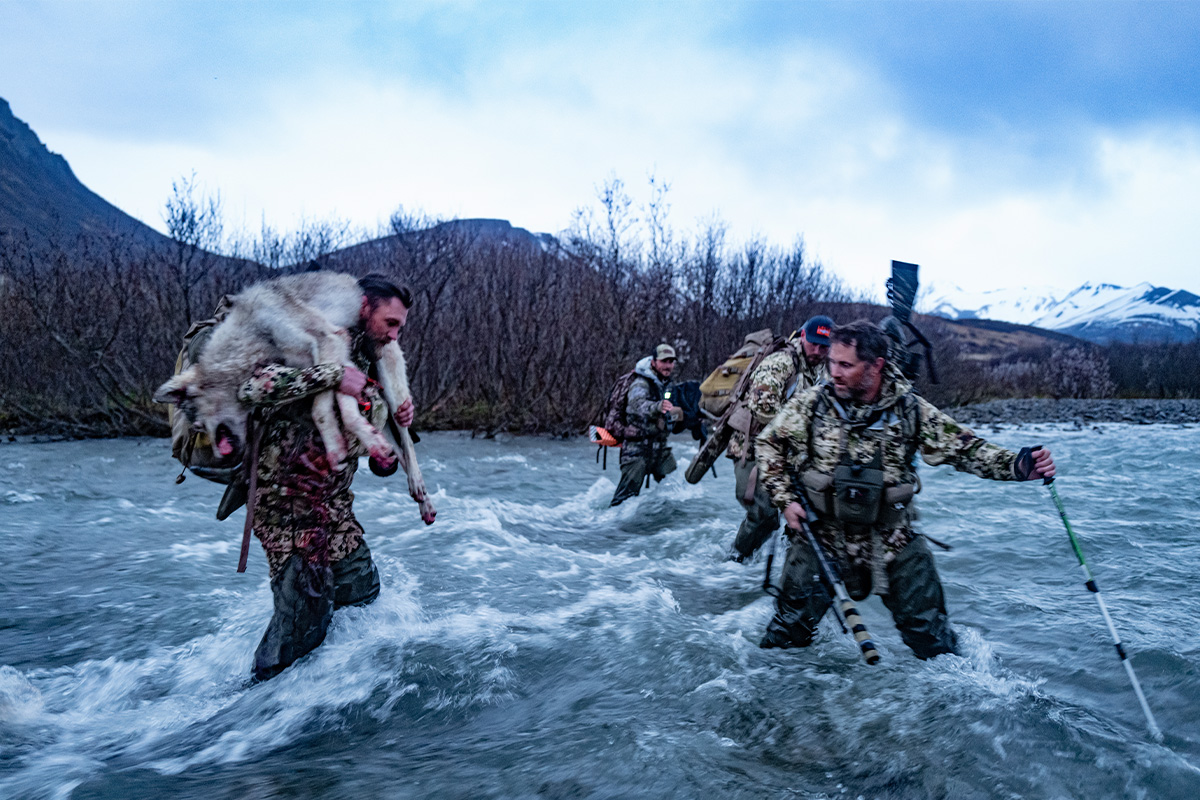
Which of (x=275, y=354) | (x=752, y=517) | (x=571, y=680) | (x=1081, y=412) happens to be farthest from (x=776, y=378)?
(x=1081, y=412)

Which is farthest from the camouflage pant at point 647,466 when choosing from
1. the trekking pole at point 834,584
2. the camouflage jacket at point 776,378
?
the trekking pole at point 834,584

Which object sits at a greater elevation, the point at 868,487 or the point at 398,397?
the point at 398,397

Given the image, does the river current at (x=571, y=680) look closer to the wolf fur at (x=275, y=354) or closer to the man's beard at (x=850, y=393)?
the wolf fur at (x=275, y=354)

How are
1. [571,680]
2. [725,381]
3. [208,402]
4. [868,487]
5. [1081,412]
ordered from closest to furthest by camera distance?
[208,402] < [868,487] < [571,680] < [725,381] < [1081,412]

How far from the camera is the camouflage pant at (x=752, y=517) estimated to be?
6863 millimetres

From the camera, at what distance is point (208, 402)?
139 inches

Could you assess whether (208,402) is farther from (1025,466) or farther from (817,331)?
(817,331)

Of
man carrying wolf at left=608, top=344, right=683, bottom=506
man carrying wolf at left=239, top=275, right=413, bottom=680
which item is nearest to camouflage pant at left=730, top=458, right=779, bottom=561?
man carrying wolf at left=608, top=344, right=683, bottom=506

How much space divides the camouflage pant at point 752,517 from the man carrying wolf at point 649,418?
1.78 meters

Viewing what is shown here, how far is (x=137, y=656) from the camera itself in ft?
17.7

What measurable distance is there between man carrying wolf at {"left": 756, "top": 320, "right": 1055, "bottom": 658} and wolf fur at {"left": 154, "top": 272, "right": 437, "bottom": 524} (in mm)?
2238

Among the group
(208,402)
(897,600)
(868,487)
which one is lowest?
(897,600)

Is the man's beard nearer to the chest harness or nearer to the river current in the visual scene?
the chest harness

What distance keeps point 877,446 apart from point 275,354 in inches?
120
